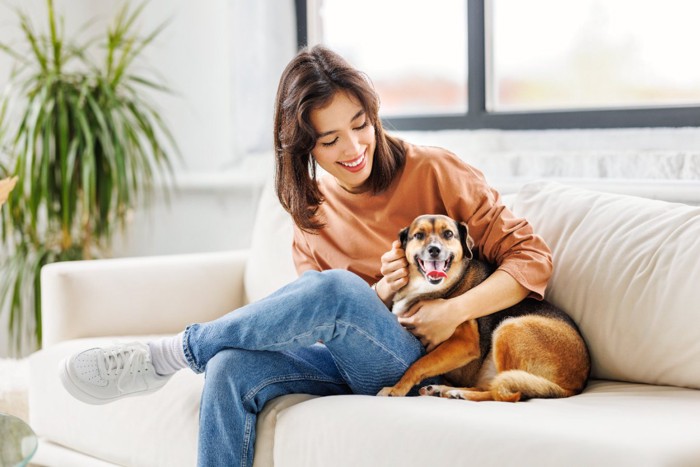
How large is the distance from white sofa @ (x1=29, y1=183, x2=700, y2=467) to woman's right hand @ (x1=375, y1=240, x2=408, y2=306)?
27 centimetres

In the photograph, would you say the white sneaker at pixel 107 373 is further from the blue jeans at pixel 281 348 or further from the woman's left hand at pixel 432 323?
the woman's left hand at pixel 432 323

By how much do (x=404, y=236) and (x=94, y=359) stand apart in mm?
691

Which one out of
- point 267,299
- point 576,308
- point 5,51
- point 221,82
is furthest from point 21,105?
point 576,308

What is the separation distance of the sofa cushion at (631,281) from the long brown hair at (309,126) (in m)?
0.40

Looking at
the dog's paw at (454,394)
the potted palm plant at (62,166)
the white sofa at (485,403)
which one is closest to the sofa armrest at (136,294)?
the white sofa at (485,403)

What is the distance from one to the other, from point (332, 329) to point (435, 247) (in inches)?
10.2

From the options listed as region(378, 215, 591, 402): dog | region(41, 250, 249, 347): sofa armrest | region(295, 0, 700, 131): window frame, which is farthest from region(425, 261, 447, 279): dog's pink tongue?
region(295, 0, 700, 131): window frame

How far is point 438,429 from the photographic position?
1475 mm

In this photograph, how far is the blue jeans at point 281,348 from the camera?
165 centimetres

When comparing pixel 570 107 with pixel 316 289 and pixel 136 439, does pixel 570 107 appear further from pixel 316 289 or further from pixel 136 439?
pixel 136 439

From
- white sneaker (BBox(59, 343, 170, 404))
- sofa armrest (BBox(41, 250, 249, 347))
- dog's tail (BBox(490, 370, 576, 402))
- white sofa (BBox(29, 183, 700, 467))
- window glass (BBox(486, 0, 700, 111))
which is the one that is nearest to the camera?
white sofa (BBox(29, 183, 700, 467))

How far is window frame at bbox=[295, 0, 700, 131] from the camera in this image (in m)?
2.63

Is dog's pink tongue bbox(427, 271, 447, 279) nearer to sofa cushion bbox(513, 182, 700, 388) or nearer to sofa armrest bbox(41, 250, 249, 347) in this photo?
sofa cushion bbox(513, 182, 700, 388)

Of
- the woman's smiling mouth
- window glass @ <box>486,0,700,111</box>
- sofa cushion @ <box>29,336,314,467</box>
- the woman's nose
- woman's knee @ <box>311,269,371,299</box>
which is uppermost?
window glass @ <box>486,0,700,111</box>
